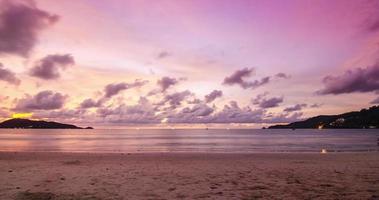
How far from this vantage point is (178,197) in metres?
13.4

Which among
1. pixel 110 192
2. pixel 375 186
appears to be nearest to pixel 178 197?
pixel 110 192

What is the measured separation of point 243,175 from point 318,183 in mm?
4068

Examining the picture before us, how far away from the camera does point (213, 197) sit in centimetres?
1333

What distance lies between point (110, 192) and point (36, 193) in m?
2.79

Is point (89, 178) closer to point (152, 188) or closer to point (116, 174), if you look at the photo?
point (116, 174)

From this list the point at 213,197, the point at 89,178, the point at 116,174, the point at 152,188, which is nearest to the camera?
the point at 213,197

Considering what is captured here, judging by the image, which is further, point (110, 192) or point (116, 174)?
point (116, 174)

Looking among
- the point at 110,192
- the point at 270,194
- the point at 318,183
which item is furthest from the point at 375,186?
the point at 110,192

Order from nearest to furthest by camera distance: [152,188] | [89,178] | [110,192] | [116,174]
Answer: [110,192]
[152,188]
[89,178]
[116,174]

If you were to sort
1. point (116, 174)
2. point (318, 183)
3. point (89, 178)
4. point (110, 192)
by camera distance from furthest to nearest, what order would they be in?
point (116, 174) → point (89, 178) → point (318, 183) → point (110, 192)

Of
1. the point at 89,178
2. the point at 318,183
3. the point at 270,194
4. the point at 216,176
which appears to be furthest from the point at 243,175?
the point at 89,178

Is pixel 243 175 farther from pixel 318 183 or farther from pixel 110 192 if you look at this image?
pixel 110 192

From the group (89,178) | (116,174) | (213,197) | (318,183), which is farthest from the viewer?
(116,174)

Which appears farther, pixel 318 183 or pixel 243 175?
pixel 243 175
